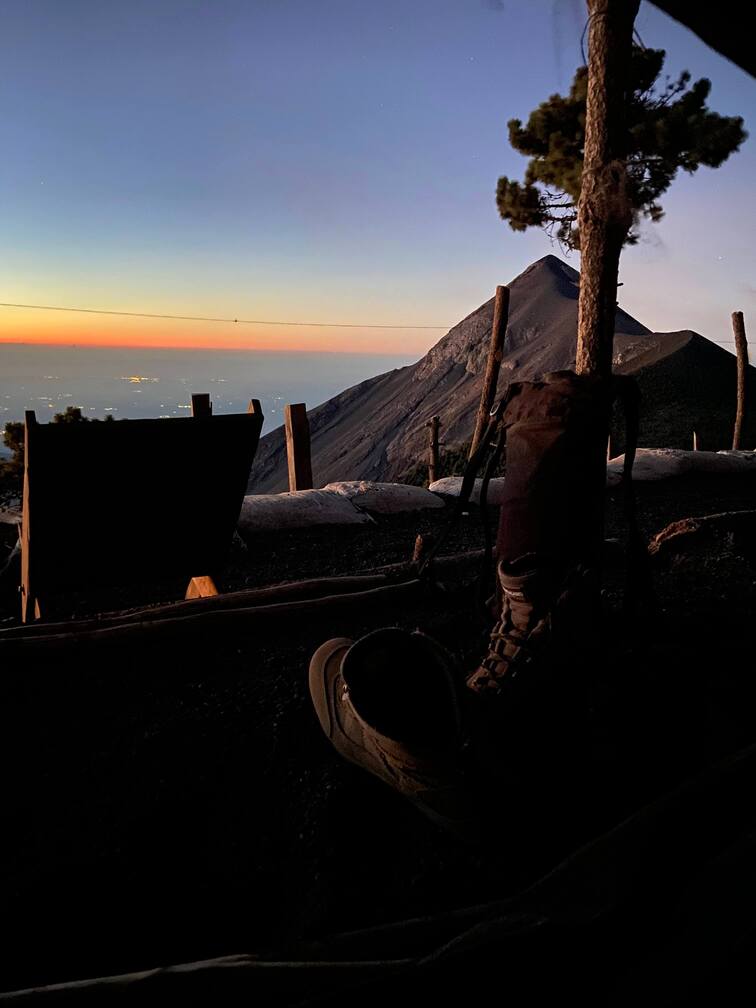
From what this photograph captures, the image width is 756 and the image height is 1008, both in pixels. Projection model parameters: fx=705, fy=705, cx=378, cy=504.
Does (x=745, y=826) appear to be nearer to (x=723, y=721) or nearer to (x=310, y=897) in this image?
(x=310, y=897)

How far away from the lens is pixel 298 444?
8.17 meters

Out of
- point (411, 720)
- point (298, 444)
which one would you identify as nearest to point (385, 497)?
point (298, 444)

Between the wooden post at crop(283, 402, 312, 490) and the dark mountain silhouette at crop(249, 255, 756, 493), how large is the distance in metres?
17.4

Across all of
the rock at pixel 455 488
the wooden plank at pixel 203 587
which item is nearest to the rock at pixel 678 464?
the rock at pixel 455 488

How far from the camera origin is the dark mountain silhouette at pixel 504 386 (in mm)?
26297

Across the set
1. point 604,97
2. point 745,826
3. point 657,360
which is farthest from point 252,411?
→ point 657,360

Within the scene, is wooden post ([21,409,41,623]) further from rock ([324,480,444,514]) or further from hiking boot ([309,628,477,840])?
rock ([324,480,444,514])

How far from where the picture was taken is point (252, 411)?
403cm

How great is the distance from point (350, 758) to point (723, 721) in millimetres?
1223

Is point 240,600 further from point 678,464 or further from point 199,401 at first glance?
point 678,464

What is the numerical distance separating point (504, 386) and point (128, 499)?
4672cm

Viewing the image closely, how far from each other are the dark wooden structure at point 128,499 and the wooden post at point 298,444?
3.95 m

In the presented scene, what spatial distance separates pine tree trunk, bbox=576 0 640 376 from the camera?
6094 mm

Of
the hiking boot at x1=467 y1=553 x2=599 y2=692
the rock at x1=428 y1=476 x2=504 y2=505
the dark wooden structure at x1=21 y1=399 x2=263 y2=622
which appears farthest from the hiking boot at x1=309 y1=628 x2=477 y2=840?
the rock at x1=428 y1=476 x2=504 y2=505
